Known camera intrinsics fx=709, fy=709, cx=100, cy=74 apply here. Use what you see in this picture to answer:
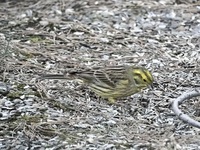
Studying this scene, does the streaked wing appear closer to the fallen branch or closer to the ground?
the ground

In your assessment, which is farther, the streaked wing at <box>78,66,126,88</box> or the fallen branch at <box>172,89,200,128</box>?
the streaked wing at <box>78,66,126,88</box>

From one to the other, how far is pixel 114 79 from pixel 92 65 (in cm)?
70

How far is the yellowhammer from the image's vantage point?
19.3 feet

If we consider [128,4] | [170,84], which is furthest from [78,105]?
[128,4]

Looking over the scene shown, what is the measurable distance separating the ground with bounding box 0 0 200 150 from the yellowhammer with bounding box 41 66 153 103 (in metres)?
0.10

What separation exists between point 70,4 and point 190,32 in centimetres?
159

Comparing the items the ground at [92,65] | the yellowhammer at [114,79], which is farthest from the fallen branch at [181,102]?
the yellowhammer at [114,79]

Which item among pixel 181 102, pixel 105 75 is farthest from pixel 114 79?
pixel 181 102

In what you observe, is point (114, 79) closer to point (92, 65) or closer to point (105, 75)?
point (105, 75)

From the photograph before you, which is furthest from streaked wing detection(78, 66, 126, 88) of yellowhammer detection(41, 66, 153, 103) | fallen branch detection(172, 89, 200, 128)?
fallen branch detection(172, 89, 200, 128)

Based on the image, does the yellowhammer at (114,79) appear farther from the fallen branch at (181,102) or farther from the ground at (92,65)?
the fallen branch at (181,102)

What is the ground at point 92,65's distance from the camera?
5.17 m

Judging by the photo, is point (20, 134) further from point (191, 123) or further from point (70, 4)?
point (70, 4)

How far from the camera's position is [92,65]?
6.68 m
